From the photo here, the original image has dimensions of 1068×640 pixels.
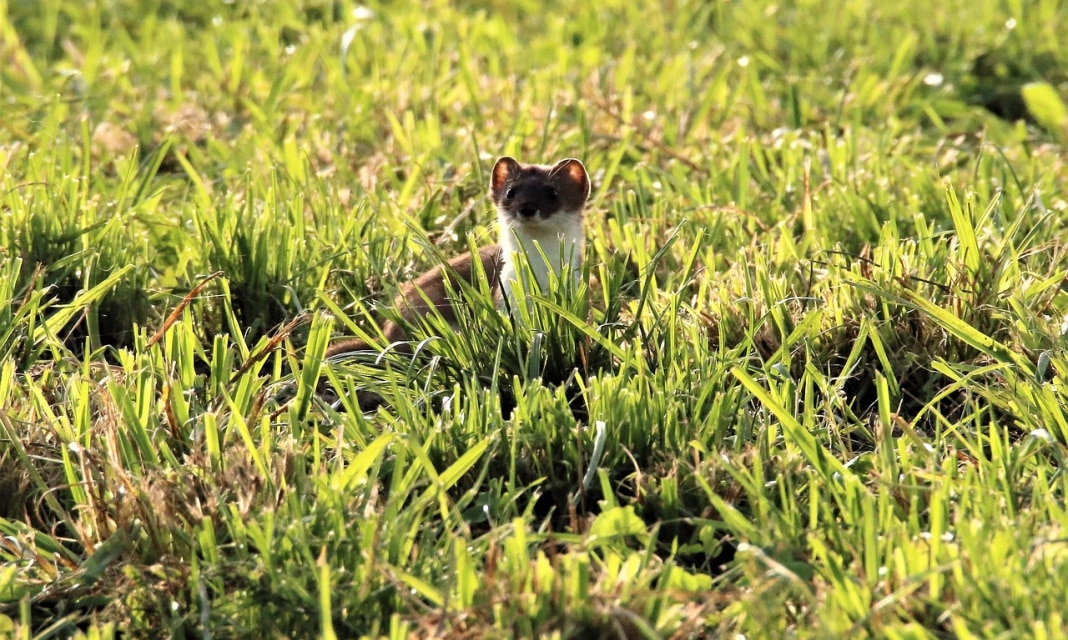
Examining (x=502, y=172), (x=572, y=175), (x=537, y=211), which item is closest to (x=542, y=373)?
(x=537, y=211)

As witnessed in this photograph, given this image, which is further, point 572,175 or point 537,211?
point 572,175

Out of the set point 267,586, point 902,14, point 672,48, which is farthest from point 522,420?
point 902,14

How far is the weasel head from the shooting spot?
4.96 meters

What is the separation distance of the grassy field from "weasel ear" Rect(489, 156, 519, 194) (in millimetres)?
302

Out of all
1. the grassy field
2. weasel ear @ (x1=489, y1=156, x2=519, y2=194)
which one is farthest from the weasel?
the grassy field

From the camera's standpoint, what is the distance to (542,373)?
383 centimetres

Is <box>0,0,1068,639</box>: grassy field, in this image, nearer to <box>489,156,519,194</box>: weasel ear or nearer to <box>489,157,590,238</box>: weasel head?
<box>489,157,590,238</box>: weasel head

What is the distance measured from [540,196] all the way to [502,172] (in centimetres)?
27

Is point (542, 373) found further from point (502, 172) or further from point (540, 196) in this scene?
point (502, 172)

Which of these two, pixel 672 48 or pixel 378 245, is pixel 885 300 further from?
pixel 672 48

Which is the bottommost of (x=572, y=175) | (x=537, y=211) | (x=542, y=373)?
(x=542, y=373)

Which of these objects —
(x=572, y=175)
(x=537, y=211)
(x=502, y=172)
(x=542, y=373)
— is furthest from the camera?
(x=502, y=172)

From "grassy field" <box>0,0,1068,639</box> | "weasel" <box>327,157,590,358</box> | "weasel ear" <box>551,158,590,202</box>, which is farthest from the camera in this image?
"weasel ear" <box>551,158,590,202</box>

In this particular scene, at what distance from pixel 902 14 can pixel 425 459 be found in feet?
17.6
